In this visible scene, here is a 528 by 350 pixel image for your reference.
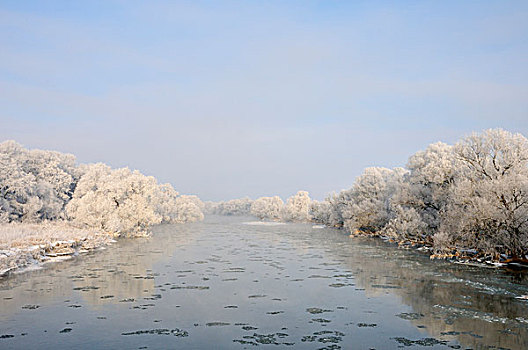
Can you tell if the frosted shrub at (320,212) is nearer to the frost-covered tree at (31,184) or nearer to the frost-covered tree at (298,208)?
the frost-covered tree at (298,208)

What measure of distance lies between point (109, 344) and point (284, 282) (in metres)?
12.1

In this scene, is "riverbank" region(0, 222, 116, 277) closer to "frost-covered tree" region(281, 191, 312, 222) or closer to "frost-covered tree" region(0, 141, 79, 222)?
"frost-covered tree" region(0, 141, 79, 222)

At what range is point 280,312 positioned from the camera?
51.4ft

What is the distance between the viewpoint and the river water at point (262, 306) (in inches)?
479

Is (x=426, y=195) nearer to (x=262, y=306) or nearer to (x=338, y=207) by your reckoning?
(x=262, y=306)

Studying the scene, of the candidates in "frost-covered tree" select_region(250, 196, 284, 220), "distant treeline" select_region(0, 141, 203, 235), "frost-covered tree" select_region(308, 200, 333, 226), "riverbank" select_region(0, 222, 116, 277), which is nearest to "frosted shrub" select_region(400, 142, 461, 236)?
"riverbank" select_region(0, 222, 116, 277)

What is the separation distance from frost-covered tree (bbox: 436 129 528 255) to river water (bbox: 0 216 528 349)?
3.38m

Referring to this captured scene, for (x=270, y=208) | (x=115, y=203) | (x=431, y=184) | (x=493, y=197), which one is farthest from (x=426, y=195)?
(x=270, y=208)

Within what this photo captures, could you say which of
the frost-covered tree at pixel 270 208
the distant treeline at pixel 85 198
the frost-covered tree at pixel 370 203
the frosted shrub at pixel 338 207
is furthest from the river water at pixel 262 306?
the frost-covered tree at pixel 270 208

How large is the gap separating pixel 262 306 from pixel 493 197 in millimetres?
19720

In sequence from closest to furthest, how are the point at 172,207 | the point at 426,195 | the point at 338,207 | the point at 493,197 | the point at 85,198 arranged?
A: the point at 493,197
the point at 426,195
the point at 85,198
the point at 338,207
the point at 172,207

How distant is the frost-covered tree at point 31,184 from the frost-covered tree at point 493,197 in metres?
48.4

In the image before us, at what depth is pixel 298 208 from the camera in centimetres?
11762

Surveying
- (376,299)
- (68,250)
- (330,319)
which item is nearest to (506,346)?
(330,319)
